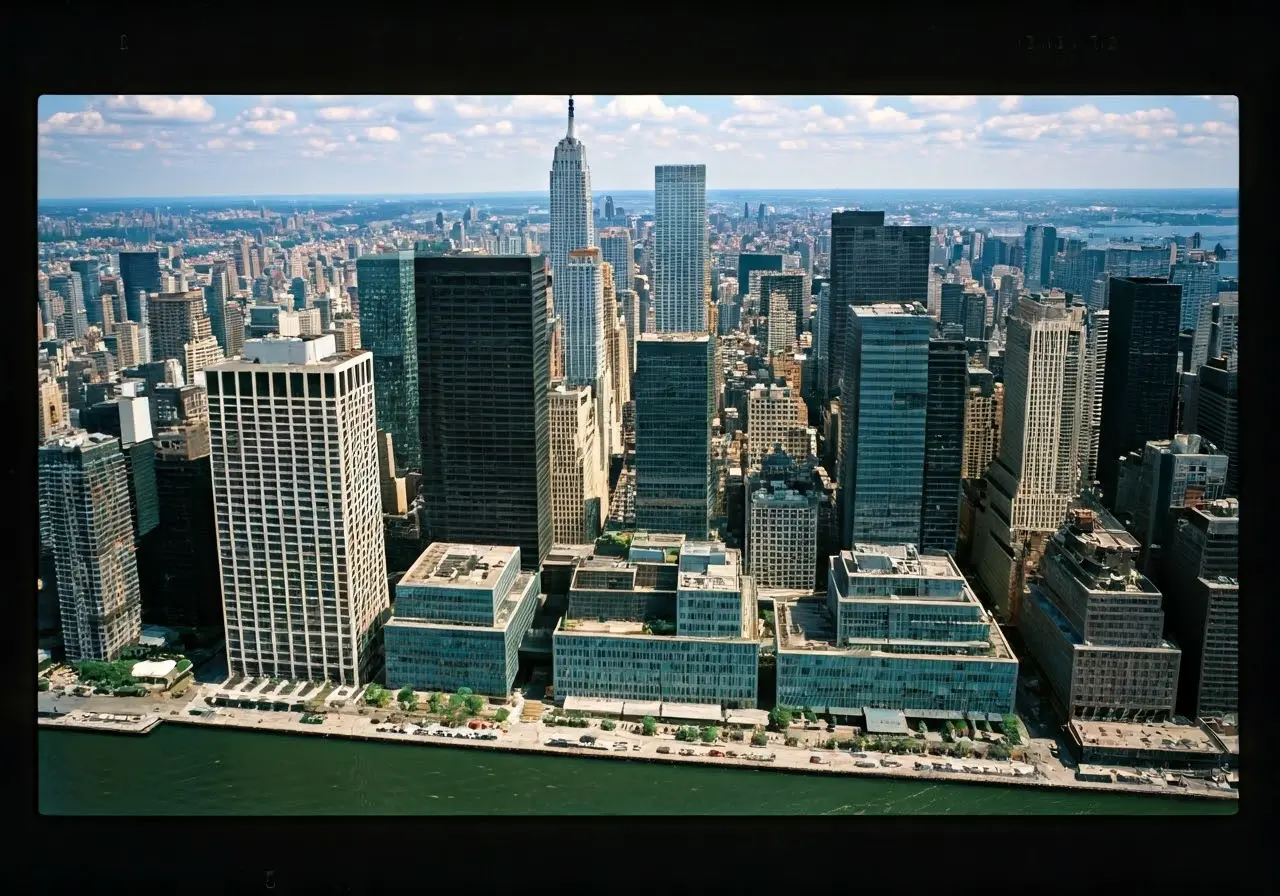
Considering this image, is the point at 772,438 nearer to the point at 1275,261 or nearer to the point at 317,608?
the point at 317,608

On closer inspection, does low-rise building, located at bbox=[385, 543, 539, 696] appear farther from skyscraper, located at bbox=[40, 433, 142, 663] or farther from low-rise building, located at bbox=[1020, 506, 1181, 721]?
low-rise building, located at bbox=[1020, 506, 1181, 721]

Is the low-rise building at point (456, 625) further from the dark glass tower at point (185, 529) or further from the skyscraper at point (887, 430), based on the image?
the skyscraper at point (887, 430)

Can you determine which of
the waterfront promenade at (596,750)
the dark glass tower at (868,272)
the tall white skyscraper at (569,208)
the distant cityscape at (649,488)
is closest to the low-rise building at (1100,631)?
the distant cityscape at (649,488)

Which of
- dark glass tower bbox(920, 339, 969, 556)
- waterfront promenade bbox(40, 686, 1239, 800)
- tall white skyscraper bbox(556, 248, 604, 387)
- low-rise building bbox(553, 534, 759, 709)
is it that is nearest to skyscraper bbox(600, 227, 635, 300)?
tall white skyscraper bbox(556, 248, 604, 387)

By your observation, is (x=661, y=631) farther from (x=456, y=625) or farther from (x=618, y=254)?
(x=618, y=254)

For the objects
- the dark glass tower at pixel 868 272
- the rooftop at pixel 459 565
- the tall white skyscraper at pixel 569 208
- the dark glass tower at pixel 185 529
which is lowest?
the rooftop at pixel 459 565

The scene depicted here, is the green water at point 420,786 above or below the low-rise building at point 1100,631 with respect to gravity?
above
